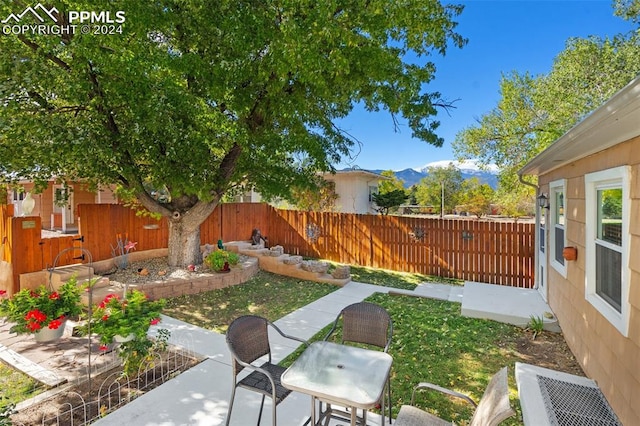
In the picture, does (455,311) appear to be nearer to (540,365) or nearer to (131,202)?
(540,365)

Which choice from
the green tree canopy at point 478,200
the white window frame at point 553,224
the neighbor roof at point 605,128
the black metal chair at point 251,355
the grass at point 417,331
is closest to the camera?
the neighbor roof at point 605,128

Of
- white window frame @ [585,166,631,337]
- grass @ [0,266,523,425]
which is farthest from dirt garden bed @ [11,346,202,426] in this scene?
white window frame @ [585,166,631,337]

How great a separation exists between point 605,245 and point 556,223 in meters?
2.63

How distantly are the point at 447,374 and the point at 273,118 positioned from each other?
19.4ft

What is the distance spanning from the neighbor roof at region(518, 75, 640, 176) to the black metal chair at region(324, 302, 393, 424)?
2251mm

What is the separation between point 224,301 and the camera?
6.46m

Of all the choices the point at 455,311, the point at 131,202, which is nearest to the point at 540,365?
the point at 455,311

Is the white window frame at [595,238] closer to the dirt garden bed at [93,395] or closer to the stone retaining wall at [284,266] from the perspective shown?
the dirt garden bed at [93,395]

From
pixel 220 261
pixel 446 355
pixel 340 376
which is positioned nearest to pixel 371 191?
pixel 220 261

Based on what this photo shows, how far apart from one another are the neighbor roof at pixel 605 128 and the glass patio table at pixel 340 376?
7.27 ft

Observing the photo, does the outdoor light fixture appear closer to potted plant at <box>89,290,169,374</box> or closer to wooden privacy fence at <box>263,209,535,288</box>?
wooden privacy fence at <box>263,209,535,288</box>

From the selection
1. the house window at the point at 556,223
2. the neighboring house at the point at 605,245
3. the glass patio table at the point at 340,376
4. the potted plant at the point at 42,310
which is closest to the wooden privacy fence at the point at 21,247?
the potted plant at the point at 42,310

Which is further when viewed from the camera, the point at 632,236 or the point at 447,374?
the point at 447,374

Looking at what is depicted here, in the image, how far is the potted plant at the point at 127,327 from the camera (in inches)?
126
